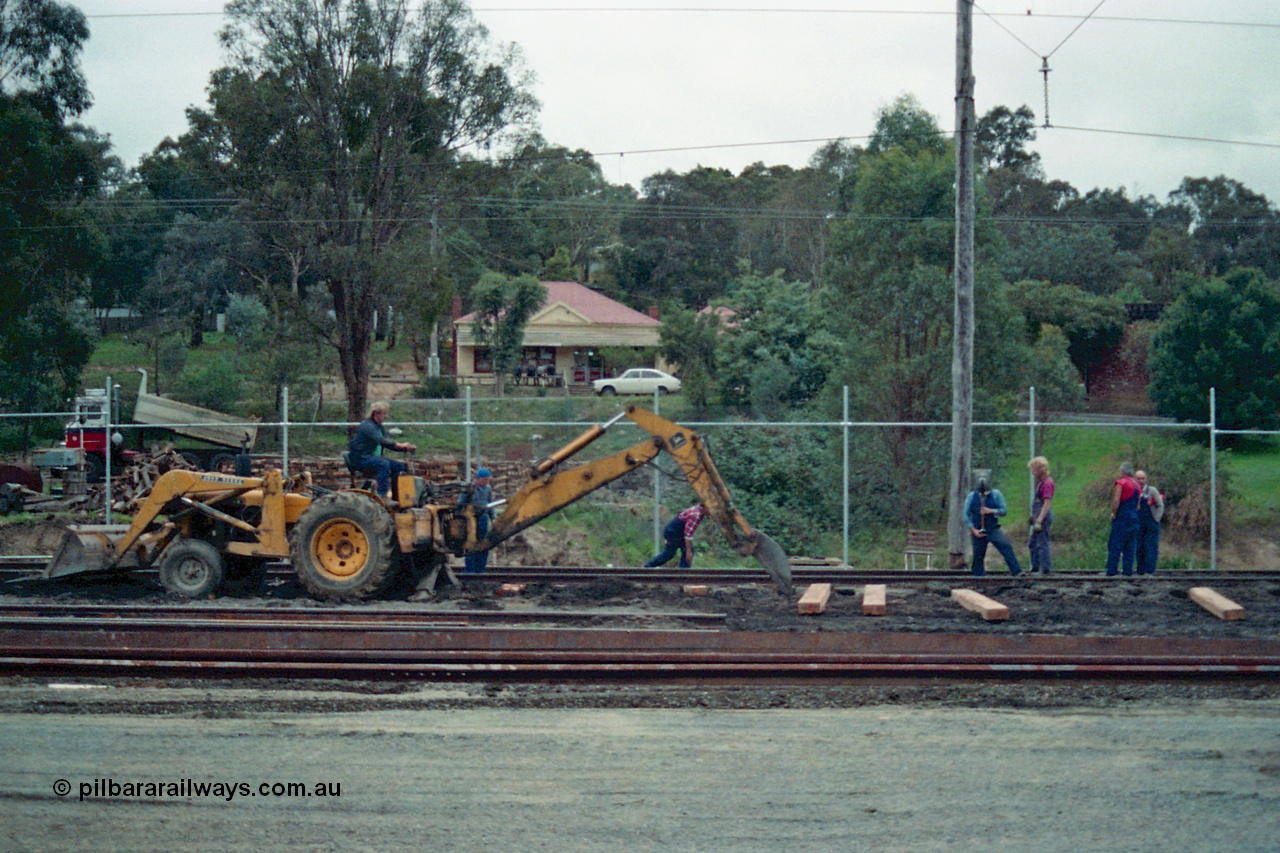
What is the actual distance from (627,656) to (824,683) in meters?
1.68

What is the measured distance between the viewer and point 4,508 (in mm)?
26875

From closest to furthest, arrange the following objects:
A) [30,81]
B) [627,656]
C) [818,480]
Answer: [627,656], [818,480], [30,81]

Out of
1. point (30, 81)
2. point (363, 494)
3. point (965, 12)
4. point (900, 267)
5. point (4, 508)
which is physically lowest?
point (4, 508)

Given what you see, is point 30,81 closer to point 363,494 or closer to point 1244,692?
point 363,494

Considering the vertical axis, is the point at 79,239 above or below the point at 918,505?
above

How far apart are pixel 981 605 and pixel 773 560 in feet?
7.17

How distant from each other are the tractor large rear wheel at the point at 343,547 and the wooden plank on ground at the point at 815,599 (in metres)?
4.46

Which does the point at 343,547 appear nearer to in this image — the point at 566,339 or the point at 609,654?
the point at 609,654

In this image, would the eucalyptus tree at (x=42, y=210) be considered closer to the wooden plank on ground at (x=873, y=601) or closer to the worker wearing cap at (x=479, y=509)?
the worker wearing cap at (x=479, y=509)

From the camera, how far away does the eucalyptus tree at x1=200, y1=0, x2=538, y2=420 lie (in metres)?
35.1

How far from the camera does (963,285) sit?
18.4 m

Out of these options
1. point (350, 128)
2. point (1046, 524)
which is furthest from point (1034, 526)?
point (350, 128)

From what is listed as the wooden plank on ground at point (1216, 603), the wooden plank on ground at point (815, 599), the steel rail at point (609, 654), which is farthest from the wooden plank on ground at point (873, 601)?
the wooden plank on ground at point (1216, 603)

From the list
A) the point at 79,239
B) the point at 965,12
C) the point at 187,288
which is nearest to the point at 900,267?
the point at 965,12
